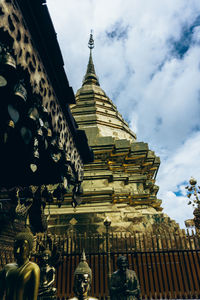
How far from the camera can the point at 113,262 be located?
22.3ft

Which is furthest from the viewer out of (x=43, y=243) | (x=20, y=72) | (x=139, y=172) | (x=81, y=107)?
(x=81, y=107)

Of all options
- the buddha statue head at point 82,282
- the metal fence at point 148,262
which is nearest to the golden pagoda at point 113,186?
the metal fence at point 148,262

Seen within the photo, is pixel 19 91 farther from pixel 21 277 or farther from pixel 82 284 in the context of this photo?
pixel 82 284

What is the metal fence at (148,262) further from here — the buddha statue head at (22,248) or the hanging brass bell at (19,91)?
the hanging brass bell at (19,91)

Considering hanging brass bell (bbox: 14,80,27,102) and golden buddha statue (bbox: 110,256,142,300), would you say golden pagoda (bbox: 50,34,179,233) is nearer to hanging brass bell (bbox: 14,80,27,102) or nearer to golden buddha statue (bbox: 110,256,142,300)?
golden buddha statue (bbox: 110,256,142,300)

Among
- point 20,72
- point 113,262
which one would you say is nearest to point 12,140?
point 20,72

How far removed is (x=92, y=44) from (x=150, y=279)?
27495 mm

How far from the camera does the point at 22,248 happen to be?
284 cm

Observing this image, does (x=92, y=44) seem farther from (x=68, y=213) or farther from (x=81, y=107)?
(x=68, y=213)

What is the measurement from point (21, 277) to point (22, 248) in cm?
34

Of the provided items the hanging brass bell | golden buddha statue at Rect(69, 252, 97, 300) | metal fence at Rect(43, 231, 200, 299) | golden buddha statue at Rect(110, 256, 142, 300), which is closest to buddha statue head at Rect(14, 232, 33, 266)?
golden buddha statue at Rect(69, 252, 97, 300)

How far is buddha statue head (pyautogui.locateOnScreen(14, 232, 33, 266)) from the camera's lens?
9.24 ft

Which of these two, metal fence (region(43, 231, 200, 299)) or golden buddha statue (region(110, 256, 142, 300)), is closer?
golden buddha statue (region(110, 256, 142, 300))

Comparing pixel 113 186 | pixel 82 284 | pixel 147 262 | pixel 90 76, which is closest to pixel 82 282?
pixel 82 284
